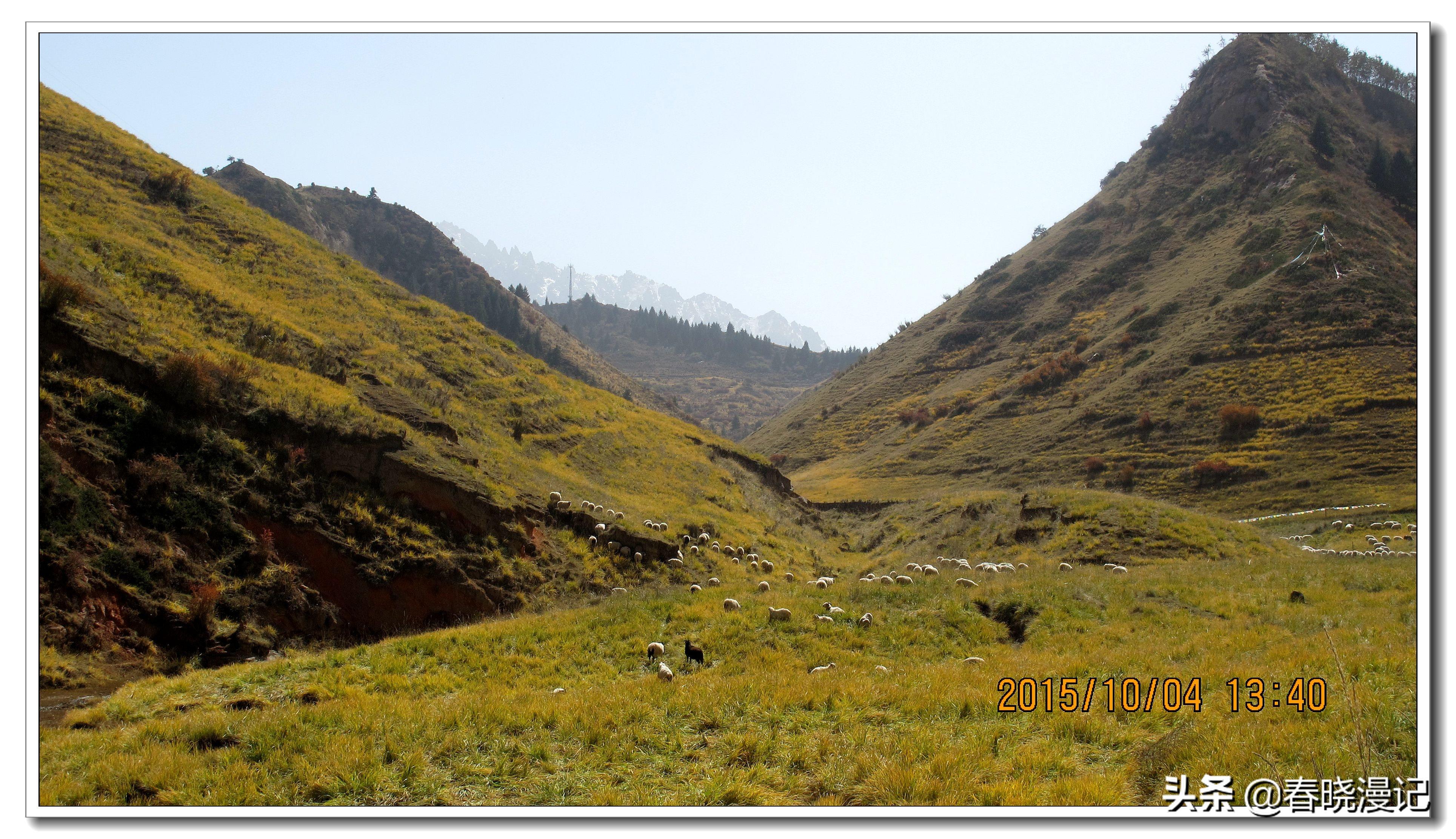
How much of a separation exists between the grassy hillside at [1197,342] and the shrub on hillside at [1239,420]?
0.23 metres

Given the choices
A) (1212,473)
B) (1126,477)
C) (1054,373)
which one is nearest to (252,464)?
(1212,473)

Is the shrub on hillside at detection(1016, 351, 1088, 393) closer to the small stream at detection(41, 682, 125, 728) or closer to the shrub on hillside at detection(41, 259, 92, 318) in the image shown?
the shrub on hillside at detection(41, 259, 92, 318)

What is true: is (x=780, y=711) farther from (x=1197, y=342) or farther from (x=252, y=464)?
(x=1197, y=342)

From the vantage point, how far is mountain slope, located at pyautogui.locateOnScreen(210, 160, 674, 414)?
11312cm

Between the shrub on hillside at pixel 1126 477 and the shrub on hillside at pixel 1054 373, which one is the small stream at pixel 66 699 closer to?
the shrub on hillside at pixel 1126 477

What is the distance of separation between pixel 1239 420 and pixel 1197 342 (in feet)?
50.6

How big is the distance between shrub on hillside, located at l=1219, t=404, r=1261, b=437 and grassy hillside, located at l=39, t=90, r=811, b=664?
43178 mm

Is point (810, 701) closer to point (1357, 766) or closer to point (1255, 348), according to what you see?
point (1357, 766)

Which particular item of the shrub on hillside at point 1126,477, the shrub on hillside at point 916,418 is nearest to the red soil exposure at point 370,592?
the shrub on hillside at point 1126,477

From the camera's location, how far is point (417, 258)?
141 m

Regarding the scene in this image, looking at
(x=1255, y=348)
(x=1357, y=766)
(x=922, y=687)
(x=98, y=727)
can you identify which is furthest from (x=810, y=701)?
(x=1255, y=348)

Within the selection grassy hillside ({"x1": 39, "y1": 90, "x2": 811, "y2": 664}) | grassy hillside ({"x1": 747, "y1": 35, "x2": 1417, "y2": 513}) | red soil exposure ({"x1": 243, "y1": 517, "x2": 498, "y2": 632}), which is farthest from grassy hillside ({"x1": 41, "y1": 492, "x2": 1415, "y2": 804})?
grassy hillside ({"x1": 747, "y1": 35, "x2": 1417, "y2": 513})

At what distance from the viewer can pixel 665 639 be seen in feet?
35.6

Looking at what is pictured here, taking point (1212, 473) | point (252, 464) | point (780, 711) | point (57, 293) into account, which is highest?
point (57, 293)
